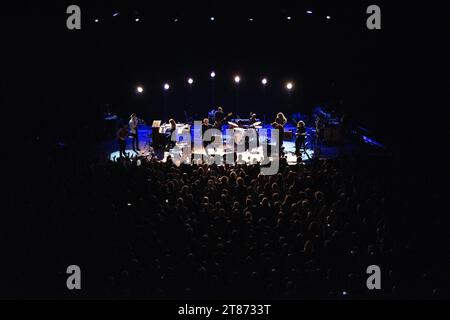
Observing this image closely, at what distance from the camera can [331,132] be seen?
17359 mm

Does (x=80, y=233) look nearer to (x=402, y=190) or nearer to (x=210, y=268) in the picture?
(x=210, y=268)

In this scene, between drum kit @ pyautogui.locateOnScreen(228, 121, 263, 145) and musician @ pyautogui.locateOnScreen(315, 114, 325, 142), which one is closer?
drum kit @ pyautogui.locateOnScreen(228, 121, 263, 145)

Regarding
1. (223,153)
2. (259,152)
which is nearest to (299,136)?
(259,152)

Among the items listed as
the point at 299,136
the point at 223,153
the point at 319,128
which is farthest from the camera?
the point at 319,128

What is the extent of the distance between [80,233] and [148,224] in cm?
138

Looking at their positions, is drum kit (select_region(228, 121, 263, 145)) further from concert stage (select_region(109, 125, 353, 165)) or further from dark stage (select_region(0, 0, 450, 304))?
concert stage (select_region(109, 125, 353, 165))

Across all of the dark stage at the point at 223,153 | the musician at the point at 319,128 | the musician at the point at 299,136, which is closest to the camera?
the dark stage at the point at 223,153

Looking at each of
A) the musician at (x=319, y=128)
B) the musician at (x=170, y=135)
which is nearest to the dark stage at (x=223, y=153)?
the musician at (x=170, y=135)

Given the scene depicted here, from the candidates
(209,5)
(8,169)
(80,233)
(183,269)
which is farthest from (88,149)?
(183,269)

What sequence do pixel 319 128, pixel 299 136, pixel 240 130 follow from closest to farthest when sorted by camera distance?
1. pixel 299 136
2. pixel 240 130
3. pixel 319 128

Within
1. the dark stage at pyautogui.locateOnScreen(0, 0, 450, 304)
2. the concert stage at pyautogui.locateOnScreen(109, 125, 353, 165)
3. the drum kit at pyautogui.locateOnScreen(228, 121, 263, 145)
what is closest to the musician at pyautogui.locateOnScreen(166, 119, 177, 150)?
the dark stage at pyautogui.locateOnScreen(0, 0, 450, 304)

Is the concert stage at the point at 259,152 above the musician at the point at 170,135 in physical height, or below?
below

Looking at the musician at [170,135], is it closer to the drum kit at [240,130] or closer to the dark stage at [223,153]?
the dark stage at [223,153]

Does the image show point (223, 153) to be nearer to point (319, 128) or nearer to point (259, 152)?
point (259, 152)
